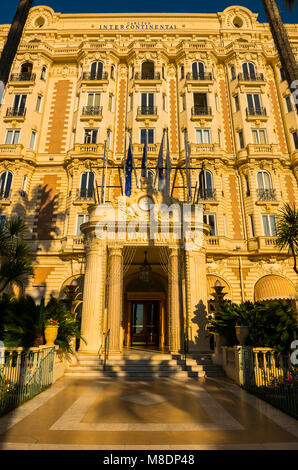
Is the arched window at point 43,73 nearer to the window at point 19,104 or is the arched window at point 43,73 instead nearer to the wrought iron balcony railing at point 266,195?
the window at point 19,104

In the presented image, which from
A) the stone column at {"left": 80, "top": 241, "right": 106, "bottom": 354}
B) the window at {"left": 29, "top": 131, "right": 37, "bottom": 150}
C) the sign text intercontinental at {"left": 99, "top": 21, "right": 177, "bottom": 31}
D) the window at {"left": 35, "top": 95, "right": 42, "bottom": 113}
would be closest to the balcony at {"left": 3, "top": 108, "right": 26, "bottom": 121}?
the window at {"left": 35, "top": 95, "right": 42, "bottom": 113}

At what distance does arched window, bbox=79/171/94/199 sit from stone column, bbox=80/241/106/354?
10.5 metres

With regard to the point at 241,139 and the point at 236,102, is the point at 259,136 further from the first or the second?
the point at 236,102

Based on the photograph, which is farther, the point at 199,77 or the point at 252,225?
the point at 199,77

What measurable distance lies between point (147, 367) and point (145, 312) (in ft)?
28.7

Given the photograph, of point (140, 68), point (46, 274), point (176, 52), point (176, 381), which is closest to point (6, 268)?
point (46, 274)

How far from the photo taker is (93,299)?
15945mm

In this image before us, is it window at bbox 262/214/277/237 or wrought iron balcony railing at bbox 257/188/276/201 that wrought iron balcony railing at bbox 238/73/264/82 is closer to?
wrought iron balcony railing at bbox 257/188/276/201

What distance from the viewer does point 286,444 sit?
5496 millimetres

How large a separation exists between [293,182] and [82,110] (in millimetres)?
21155

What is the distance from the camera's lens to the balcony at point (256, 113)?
29000 mm

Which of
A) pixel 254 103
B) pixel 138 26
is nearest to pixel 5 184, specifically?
pixel 254 103

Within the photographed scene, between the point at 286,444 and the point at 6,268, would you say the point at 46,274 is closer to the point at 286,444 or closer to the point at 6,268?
the point at 6,268
